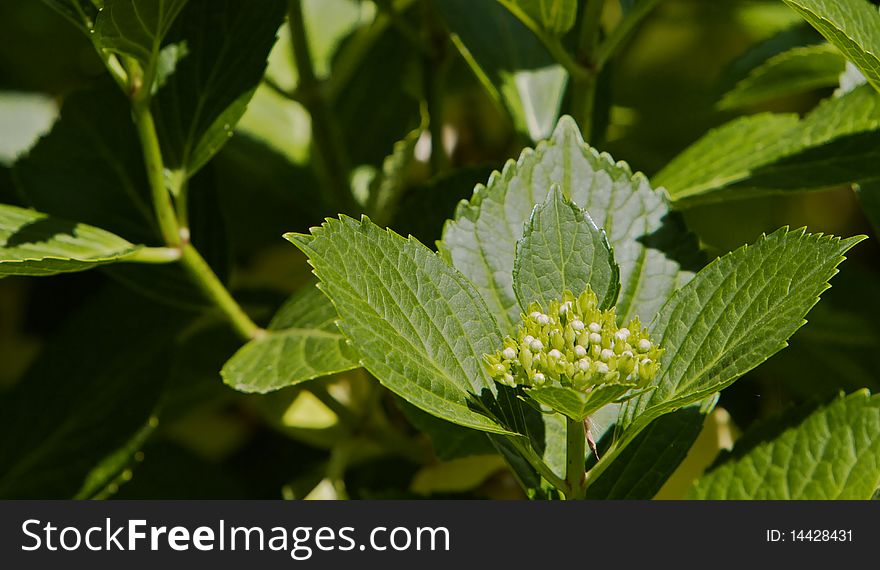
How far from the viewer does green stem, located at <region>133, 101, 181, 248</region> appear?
65 centimetres

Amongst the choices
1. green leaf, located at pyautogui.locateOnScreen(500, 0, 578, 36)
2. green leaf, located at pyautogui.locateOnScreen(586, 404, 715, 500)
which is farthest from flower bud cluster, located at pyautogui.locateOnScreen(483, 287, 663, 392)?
green leaf, located at pyautogui.locateOnScreen(500, 0, 578, 36)

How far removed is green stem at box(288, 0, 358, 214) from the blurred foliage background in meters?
0.02

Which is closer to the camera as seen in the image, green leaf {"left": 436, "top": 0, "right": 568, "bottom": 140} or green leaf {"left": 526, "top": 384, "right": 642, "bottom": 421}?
green leaf {"left": 526, "top": 384, "right": 642, "bottom": 421}

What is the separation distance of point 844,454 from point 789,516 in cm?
6

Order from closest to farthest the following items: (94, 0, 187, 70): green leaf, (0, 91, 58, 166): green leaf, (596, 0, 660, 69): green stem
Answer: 1. (94, 0, 187, 70): green leaf
2. (596, 0, 660, 69): green stem
3. (0, 91, 58, 166): green leaf

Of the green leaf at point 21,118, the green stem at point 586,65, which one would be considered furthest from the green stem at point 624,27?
the green leaf at point 21,118

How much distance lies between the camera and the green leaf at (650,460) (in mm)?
623

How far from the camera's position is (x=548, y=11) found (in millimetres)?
681

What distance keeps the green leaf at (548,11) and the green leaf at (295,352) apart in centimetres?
22

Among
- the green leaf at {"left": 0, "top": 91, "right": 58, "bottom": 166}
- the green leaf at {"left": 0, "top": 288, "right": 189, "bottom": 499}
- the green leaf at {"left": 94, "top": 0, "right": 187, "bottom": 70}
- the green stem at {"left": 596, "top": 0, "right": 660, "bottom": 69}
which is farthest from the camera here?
the green leaf at {"left": 0, "top": 91, "right": 58, "bottom": 166}

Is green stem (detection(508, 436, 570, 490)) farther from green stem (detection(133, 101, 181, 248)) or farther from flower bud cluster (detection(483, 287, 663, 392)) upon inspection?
green stem (detection(133, 101, 181, 248))

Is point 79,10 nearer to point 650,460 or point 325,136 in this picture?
point 325,136

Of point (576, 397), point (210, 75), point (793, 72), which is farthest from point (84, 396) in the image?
point (793, 72)

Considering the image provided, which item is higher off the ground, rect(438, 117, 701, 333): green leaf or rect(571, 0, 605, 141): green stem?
rect(571, 0, 605, 141): green stem
